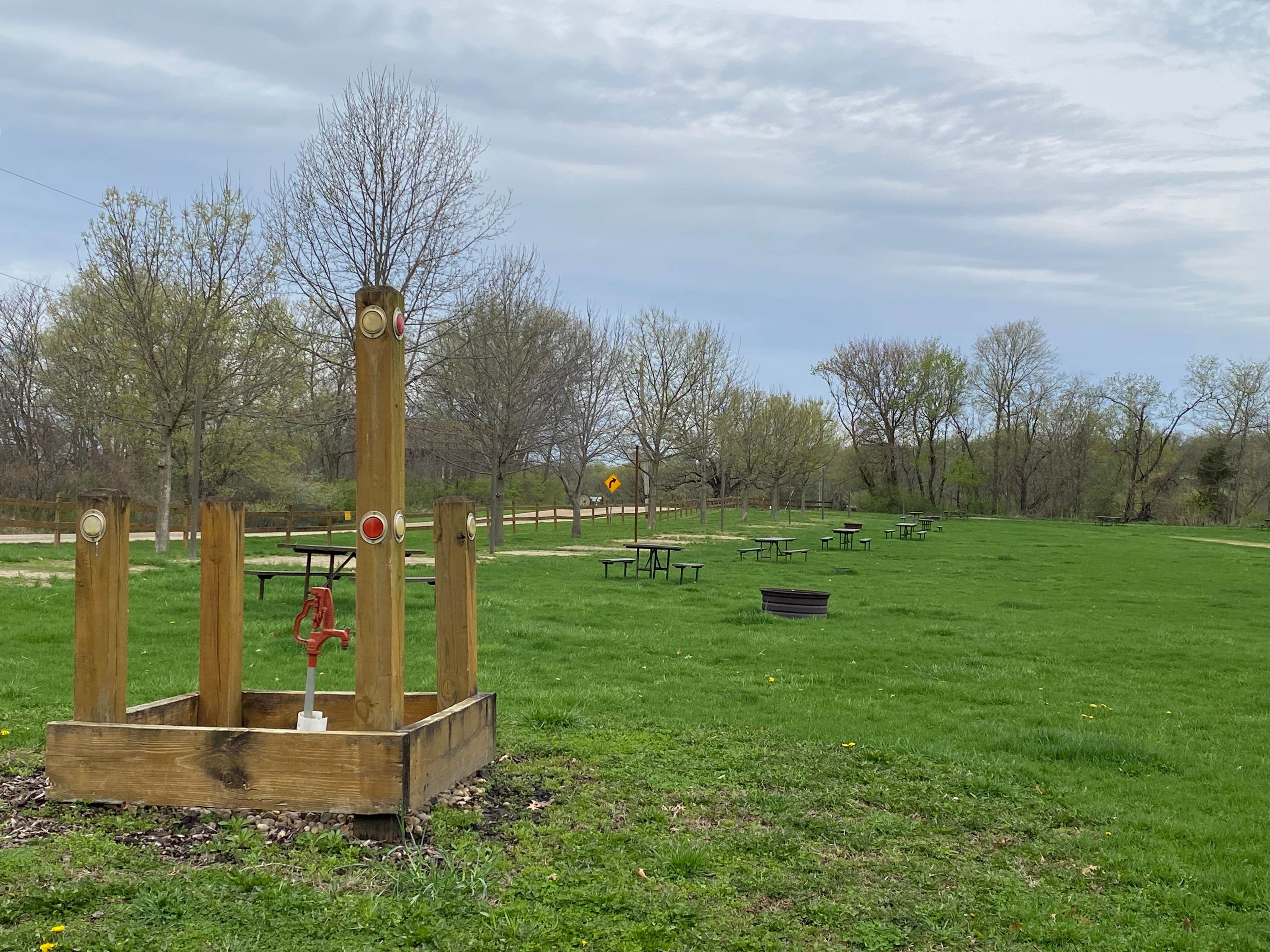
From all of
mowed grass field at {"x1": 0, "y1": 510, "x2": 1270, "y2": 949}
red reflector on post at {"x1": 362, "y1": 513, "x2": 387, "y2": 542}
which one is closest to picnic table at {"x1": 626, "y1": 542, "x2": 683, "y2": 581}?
mowed grass field at {"x1": 0, "y1": 510, "x2": 1270, "y2": 949}

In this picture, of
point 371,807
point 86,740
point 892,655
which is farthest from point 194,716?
point 892,655

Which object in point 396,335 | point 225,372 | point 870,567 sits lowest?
point 870,567

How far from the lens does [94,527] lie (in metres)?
4.34

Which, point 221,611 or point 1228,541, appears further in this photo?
point 1228,541

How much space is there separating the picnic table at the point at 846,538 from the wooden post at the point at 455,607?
2522 centimetres

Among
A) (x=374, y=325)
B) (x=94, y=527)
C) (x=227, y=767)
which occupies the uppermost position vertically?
(x=374, y=325)

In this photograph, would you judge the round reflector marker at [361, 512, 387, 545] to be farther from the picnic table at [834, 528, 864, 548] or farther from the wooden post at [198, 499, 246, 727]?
the picnic table at [834, 528, 864, 548]

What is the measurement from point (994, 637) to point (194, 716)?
30.3ft

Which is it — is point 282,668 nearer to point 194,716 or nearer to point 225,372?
point 194,716

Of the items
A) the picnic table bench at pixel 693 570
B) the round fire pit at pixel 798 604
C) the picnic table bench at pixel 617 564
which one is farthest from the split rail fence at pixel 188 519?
the round fire pit at pixel 798 604

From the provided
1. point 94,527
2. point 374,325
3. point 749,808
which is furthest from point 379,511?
point 749,808

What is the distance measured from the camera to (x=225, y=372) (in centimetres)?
2259

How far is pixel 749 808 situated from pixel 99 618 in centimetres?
309

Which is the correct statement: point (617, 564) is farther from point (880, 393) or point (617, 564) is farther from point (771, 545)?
point (880, 393)
